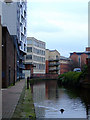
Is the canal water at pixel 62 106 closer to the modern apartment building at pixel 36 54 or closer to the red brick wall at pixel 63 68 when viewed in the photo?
the modern apartment building at pixel 36 54

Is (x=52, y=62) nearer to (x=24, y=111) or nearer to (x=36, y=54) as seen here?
(x=36, y=54)

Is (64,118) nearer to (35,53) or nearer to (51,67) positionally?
(35,53)

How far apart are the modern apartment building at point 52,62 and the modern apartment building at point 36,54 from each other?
710cm

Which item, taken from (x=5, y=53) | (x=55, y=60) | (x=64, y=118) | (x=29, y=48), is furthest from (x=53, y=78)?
(x=64, y=118)

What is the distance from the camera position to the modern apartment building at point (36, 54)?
310ft

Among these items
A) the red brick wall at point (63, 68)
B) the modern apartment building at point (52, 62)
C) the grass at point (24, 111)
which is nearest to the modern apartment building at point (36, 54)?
the modern apartment building at point (52, 62)

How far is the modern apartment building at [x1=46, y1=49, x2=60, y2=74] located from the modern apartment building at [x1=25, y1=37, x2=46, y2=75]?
23.3 ft

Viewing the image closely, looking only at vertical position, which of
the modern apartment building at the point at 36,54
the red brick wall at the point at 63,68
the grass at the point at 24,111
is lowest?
the grass at the point at 24,111

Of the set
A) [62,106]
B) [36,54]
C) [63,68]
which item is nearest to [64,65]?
[63,68]

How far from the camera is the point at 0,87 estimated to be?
90.0ft

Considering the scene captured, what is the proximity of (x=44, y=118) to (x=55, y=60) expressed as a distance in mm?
98587

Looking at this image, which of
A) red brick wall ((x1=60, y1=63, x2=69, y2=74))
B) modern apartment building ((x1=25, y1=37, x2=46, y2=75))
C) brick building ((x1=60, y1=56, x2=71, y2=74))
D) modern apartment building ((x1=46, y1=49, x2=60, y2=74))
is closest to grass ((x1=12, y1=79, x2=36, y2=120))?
modern apartment building ((x1=25, y1=37, x2=46, y2=75))

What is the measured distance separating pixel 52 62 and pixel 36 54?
16.1 m

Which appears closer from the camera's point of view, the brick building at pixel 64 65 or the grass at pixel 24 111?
the grass at pixel 24 111
